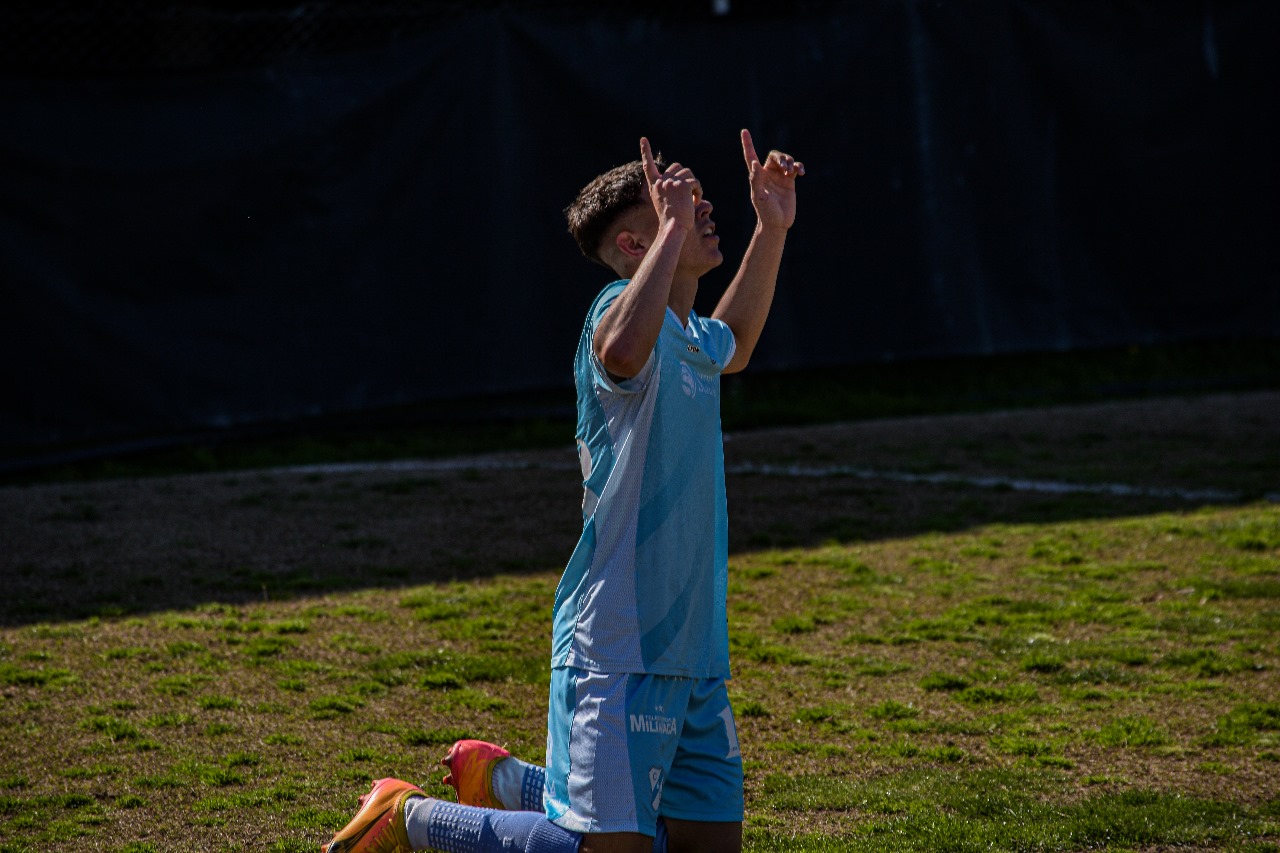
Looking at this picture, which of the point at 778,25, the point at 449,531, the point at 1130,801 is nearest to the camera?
the point at 1130,801

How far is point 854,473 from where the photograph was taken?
7.98 meters

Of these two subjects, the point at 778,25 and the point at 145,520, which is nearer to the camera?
the point at 145,520

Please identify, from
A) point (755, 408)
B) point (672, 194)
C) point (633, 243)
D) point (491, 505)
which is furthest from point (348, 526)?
point (672, 194)

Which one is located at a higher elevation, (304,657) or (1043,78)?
(1043,78)

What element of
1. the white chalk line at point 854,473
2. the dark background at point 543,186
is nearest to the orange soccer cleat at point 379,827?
the white chalk line at point 854,473

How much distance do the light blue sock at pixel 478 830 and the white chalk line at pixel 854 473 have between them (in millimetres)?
4800

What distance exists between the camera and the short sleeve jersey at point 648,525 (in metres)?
2.84

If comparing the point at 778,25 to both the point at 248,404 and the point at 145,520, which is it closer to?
the point at 248,404

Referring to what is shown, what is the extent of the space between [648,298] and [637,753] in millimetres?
850

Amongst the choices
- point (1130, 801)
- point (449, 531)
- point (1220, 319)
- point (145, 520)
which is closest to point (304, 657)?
point (449, 531)

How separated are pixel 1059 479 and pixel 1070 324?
334 centimetres

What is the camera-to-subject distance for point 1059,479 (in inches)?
307

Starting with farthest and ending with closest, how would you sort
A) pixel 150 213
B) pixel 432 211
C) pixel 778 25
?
1. pixel 778 25
2. pixel 432 211
3. pixel 150 213

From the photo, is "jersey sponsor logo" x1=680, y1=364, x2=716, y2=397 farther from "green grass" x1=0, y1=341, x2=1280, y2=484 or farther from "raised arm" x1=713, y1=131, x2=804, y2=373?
"green grass" x1=0, y1=341, x2=1280, y2=484
